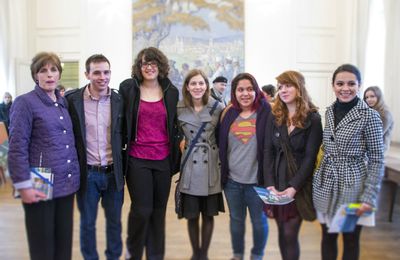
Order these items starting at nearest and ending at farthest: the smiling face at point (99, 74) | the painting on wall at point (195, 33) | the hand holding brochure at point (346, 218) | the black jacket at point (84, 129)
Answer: the hand holding brochure at point (346, 218) → the black jacket at point (84, 129) → the smiling face at point (99, 74) → the painting on wall at point (195, 33)

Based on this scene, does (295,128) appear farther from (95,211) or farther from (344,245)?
(95,211)

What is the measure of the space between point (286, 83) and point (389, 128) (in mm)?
813

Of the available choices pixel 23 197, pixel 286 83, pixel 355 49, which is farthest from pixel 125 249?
pixel 355 49

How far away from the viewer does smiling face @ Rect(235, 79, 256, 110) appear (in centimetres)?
329

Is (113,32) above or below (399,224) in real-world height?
above

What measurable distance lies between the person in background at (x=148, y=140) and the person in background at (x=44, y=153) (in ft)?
1.88

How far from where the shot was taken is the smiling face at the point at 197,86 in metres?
3.39

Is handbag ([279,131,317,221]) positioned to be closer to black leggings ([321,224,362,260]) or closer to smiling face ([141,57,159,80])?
black leggings ([321,224,362,260])

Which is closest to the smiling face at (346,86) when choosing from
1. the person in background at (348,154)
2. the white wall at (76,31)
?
the person in background at (348,154)

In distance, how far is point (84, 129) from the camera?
3.07 metres

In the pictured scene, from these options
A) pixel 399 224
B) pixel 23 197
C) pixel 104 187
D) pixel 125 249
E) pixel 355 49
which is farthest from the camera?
pixel 355 49

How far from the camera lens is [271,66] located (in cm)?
1174

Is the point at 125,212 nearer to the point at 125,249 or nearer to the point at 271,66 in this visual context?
the point at 125,249

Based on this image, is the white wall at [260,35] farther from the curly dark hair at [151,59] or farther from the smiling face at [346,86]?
the smiling face at [346,86]
